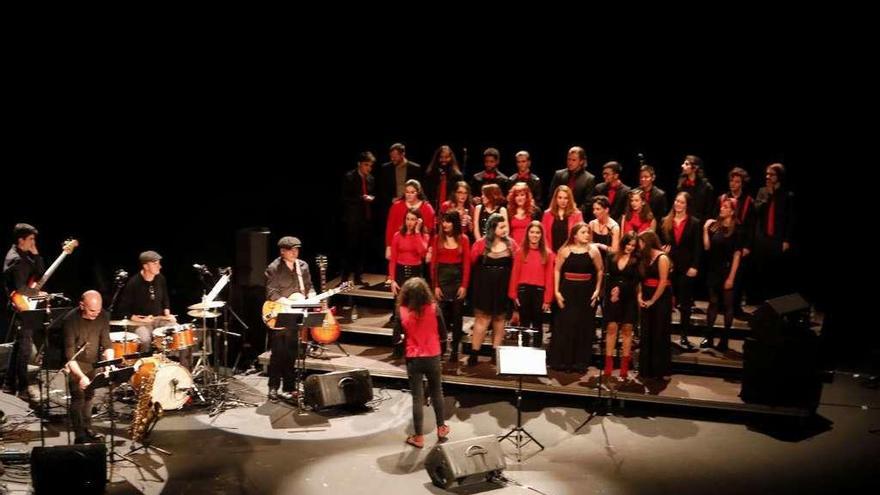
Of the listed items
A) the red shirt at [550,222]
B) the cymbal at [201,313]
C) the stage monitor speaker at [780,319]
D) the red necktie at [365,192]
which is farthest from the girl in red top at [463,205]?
the stage monitor speaker at [780,319]

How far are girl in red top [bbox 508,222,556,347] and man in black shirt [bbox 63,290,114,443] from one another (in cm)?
418

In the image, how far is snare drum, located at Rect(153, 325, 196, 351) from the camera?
28.9ft

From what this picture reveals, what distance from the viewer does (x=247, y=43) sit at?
479 inches

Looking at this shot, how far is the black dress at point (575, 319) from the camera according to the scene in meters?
9.20

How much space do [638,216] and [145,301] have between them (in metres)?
5.54

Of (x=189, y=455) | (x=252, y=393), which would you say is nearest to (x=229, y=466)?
(x=189, y=455)

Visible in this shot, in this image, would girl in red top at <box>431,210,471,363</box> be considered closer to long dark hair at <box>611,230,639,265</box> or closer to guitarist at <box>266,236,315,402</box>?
guitarist at <box>266,236,315,402</box>

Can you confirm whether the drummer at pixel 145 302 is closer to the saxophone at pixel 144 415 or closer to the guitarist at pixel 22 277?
the guitarist at pixel 22 277

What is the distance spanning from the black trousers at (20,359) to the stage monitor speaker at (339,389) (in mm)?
3147

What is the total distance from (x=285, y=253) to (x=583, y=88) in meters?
5.12

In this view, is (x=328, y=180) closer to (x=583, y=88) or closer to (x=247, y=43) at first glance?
(x=247, y=43)

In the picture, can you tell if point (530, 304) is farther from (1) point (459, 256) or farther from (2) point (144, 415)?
(2) point (144, 415)

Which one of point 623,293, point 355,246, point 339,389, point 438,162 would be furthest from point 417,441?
point 438,162

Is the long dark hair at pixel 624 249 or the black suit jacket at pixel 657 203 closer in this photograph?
the long dark hair at pixel 624 249
